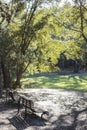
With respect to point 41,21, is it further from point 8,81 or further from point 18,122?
point 18,122

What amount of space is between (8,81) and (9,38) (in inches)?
180

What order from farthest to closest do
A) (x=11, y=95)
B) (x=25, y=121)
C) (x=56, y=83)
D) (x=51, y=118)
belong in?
(x=56, y=83), (x=11, y=95), (x=51, y=118), (x=25, y=121)

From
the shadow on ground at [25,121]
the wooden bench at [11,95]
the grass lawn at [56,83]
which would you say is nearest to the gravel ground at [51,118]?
the shadow on ground at [25,121]

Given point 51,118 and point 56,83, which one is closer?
point 51,118

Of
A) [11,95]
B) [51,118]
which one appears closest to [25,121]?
[51,118]

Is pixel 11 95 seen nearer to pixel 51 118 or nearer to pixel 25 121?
pixel 51 118

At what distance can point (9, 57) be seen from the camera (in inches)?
1066

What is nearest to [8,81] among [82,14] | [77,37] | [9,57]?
[9,57]

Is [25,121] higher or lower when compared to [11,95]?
lower

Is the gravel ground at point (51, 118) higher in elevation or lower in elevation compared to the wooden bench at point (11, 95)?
lower

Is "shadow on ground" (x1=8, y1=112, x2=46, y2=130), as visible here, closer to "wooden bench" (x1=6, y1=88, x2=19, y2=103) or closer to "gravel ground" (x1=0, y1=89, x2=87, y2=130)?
"gravel ground" (x1=0, y1=89, x2=87, y2=130)

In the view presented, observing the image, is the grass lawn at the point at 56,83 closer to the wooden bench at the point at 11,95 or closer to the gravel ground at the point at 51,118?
the wooden bench at the point at 11,95

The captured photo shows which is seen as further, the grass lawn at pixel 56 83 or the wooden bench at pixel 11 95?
the grass lawn at pixel 56 83

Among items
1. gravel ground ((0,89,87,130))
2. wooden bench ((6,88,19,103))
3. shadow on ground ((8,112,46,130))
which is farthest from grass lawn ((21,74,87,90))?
shadow on ground ((8,112,46,130))
